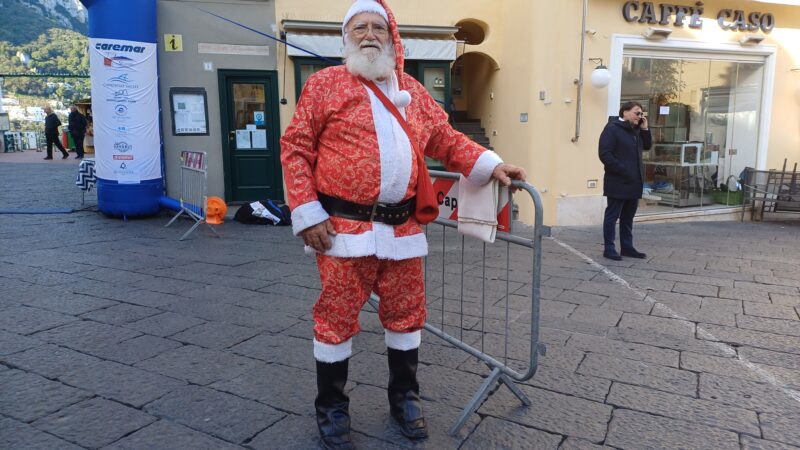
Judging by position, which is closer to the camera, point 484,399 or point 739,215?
point 484,399

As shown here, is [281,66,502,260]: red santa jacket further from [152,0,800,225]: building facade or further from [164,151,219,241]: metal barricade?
[152,0,800,225]: building facade

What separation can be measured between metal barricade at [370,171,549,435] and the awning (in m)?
3.86

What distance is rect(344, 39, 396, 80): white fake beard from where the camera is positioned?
2.35 m

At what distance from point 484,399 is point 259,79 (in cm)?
793

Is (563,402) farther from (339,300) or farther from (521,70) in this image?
(521,70)

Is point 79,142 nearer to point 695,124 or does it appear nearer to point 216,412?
point 695,124

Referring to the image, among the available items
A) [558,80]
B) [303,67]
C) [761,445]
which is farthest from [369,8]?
[303,67]

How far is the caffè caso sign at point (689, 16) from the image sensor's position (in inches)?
358

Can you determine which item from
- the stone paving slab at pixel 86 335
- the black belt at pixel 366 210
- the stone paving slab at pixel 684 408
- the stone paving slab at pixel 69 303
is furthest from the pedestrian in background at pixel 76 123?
the stone paving slab at pixel 684 408

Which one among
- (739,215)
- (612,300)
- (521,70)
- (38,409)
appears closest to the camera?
(38,409)

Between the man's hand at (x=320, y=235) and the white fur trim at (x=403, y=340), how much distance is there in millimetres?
538

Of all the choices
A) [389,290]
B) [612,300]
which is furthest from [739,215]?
[389,290]

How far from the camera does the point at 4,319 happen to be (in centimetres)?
400

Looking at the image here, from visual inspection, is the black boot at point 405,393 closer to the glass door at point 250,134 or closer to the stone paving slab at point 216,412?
the stone paving slab at point 216,412
